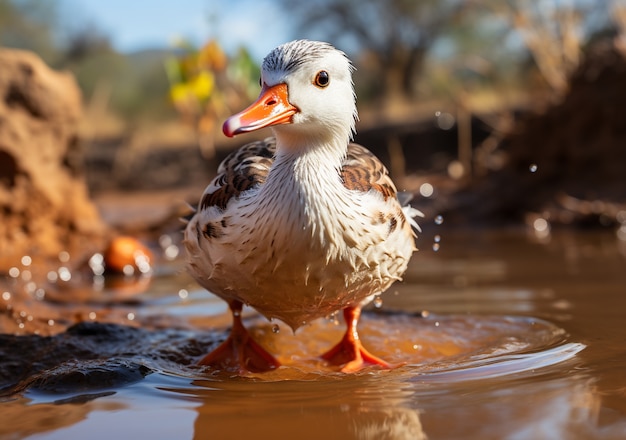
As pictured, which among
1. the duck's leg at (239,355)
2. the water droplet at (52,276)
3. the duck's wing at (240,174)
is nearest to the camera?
the duck's wing at (240,174)

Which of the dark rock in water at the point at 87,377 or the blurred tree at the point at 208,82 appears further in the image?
the blurred tree at the point at 208,82

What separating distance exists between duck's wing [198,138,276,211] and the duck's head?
31 centimetres

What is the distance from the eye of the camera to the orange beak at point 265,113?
135 inches

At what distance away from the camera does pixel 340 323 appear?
17.3 ft

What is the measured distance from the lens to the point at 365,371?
393 cm

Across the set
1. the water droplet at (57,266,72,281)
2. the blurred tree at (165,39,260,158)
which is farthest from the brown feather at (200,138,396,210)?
the blurred tree at (165,39,260,158)

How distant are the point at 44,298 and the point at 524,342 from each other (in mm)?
3517

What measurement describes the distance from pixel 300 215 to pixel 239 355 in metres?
0.99

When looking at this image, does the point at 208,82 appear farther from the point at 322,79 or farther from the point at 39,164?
the point at 322,79

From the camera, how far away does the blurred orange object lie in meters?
7.78

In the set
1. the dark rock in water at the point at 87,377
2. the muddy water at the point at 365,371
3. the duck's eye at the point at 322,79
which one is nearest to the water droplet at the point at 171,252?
the muddy water at the point at 365,371

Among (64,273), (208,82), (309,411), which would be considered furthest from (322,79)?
(208,82)

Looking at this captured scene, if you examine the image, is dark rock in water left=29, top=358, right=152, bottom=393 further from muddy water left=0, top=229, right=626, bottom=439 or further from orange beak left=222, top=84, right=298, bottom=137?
orange beak left=222, top=84, right=298, bottom=137

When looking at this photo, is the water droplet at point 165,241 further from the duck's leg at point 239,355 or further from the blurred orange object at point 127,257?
the duck's leg at point 239,355
